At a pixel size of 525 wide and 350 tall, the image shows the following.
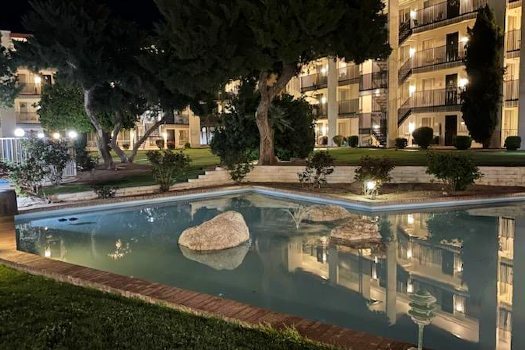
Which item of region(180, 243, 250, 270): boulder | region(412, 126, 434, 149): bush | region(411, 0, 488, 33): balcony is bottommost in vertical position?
region(180, 243, 250, 270): boulder

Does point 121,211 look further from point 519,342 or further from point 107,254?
point 519,342

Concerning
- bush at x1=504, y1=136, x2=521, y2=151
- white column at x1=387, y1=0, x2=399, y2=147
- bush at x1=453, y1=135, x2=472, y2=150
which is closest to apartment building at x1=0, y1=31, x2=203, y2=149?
white column at x1=387, y1=0, x2=399, y2=147

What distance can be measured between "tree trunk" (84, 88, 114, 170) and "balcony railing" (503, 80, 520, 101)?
22.9 meters

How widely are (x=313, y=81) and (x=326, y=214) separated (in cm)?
3131

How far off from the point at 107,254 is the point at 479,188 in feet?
40.0

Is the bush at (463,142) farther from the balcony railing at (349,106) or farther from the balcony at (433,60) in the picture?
the balcony railing at (349,106)

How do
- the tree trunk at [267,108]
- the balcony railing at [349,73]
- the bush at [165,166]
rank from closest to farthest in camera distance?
the bush at [165,166], the tree trunk at [267,108], the balcony railing at [349,73]

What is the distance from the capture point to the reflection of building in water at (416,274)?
5398 millimetres

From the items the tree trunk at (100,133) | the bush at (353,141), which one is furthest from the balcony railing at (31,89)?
the bush at (353,141)

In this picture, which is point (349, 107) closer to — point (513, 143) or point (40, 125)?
point (513, 143)

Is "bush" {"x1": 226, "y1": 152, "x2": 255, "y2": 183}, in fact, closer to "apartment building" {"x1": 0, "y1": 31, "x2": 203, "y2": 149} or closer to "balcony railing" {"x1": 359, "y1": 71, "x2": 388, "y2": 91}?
"balcony railing" {"x1": 359, "y1": 71, "x2": 388, "y2": 91}

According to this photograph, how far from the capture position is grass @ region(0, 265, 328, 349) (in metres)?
3.99

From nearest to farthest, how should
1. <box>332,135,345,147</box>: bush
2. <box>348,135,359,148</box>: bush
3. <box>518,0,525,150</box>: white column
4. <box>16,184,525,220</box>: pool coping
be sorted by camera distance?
<box>16,184,525,220</box>: pool coping
<box>518,0,525,150</box>: white column
<box>348,135,359,148</box>: bush
<box>332,135,345,147</box>: bush

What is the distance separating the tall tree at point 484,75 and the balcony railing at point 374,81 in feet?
A: 24.5
